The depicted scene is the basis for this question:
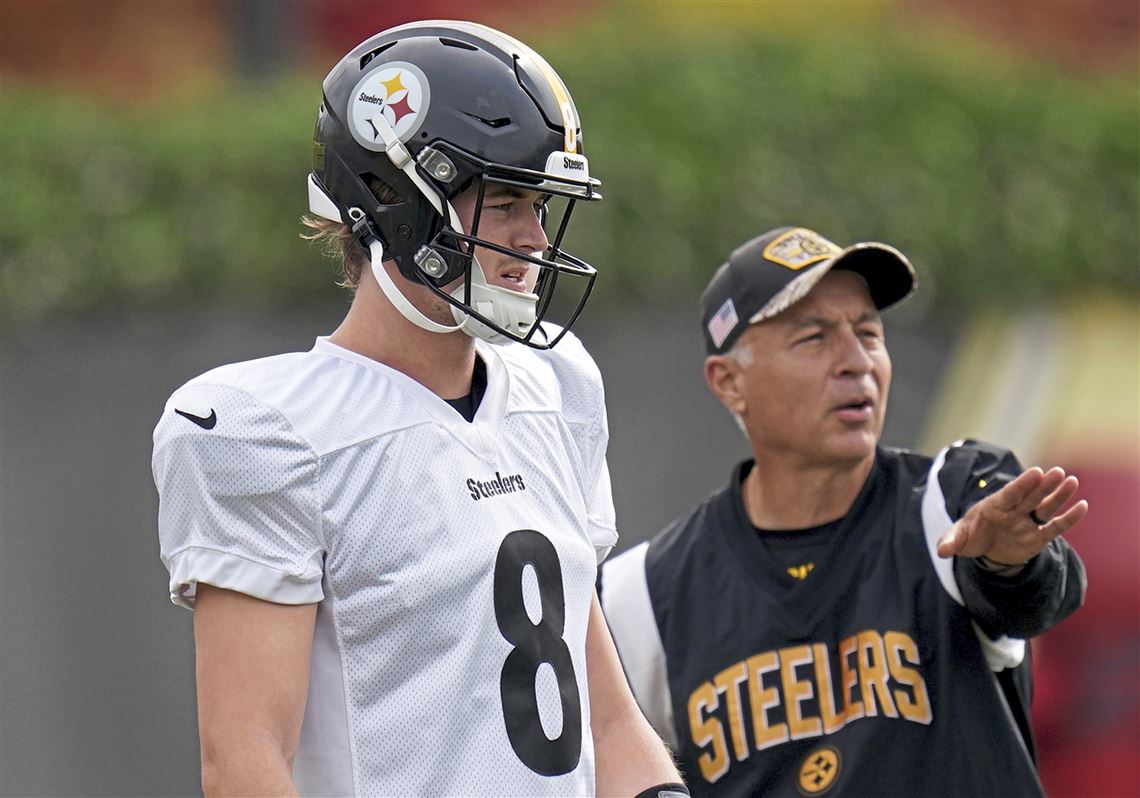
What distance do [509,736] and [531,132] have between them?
0.84m

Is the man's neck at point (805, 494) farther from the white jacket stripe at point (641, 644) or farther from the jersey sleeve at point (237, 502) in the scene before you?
the jersey sleeve at point (237, 502)

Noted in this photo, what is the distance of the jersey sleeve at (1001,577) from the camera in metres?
2.94

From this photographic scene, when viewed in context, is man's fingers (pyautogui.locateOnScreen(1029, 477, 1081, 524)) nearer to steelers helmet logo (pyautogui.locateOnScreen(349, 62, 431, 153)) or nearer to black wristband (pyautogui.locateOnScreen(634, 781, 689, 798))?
black wristband (pyautogui.locateOnScreen(634, 781, 689, 798))

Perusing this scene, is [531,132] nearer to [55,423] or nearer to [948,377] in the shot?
[55,423]

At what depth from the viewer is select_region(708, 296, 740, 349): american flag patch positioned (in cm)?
367

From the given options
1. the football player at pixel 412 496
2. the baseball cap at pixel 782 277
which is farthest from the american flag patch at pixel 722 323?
the football player at pixel 412 496

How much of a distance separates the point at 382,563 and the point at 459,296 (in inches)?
A: 15.5

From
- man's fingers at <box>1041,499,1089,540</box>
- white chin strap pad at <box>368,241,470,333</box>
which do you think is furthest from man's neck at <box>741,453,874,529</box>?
white chin strap pad at <box>368,241,470,333</box>

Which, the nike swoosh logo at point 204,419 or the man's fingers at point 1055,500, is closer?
the nike swoosh logo at point 204,419

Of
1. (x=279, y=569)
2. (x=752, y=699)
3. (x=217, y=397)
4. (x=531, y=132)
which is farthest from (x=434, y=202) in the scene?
(x=752, y=699)

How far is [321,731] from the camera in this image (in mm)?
2137

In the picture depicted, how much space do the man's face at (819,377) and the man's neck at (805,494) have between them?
25mm

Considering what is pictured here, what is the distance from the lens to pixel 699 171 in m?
6.24

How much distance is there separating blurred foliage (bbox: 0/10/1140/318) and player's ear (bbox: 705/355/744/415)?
91.4 inches
